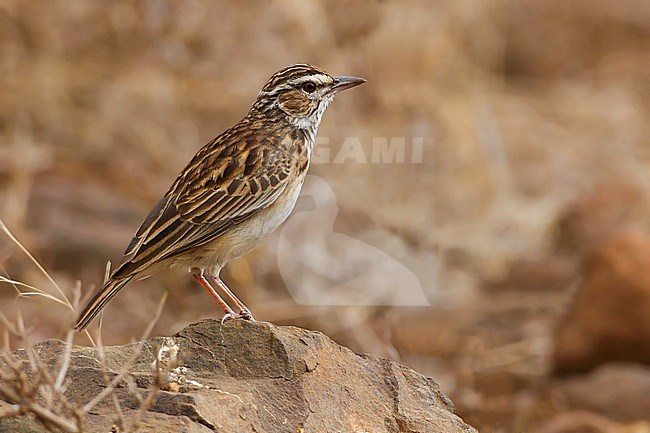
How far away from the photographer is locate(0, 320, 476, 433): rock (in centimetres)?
506

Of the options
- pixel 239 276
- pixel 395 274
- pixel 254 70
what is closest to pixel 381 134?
pixel 254 70

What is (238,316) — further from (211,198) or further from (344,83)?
(344,83)

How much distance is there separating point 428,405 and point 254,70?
11.3 m

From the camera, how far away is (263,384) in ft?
17.8

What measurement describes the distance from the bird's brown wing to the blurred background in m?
4.06

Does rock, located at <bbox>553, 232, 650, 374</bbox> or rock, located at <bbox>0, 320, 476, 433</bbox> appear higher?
rock, located at <bbox>553, 232, 650, 374</bbox>

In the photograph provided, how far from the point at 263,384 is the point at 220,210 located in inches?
61.4

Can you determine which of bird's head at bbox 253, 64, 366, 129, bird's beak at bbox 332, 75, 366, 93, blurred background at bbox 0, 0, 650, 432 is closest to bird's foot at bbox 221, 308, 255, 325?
bird's head at bbox 253, 64, 366, 129

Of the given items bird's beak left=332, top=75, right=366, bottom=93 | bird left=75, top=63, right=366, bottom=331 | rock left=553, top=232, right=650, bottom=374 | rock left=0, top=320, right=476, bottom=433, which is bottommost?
rock left=0, top=320, right=476, bottom=433

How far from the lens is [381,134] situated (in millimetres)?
17125

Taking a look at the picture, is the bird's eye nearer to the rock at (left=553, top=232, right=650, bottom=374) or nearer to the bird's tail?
the bird's tail

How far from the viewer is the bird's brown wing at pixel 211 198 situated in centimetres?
658

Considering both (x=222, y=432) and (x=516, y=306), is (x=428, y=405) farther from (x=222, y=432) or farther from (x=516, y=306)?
(x=516, y=306)

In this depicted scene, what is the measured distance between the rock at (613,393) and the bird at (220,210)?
4.81 m
